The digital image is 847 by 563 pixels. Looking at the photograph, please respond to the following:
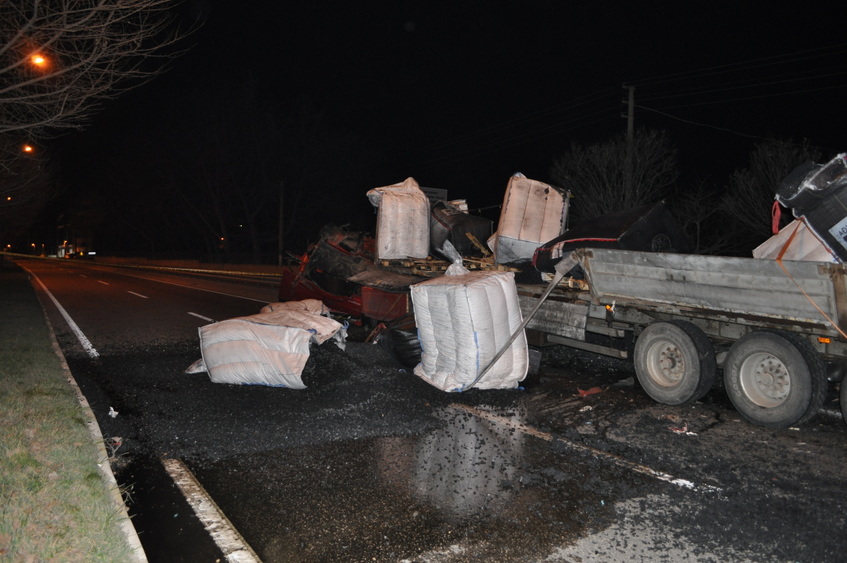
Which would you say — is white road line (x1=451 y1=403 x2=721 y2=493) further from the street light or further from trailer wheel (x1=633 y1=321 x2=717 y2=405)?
the street light

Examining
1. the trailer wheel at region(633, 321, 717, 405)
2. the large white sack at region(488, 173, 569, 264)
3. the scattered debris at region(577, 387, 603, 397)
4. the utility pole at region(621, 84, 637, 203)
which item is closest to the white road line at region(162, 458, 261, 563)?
the scattered debris at region(577, 387, 603, 397)

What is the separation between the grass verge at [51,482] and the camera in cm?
304

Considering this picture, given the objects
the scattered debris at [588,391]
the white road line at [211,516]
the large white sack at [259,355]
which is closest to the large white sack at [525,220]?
the scattered debris at [588,391]

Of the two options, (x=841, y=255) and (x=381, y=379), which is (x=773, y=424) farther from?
(x=381, y=379)

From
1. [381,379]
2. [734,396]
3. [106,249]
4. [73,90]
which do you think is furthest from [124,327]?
[106,249]

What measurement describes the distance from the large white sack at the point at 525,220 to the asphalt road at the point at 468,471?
2382mm

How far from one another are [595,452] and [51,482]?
3.95m

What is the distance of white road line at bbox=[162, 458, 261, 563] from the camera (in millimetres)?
3229

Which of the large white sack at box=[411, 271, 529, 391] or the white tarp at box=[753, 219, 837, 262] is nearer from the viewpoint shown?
the white tarp at box=[753, 219, 837, 262]

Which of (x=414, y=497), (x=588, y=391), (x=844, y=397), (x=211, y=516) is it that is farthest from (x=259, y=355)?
(x=844, y=397)

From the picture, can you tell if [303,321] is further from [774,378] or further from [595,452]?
[774,378]

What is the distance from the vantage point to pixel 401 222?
419 inches

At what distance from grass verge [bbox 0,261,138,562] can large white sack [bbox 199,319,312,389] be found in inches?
62.3

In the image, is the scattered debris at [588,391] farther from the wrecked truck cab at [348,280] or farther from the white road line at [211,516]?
the white road line at [211,516]
